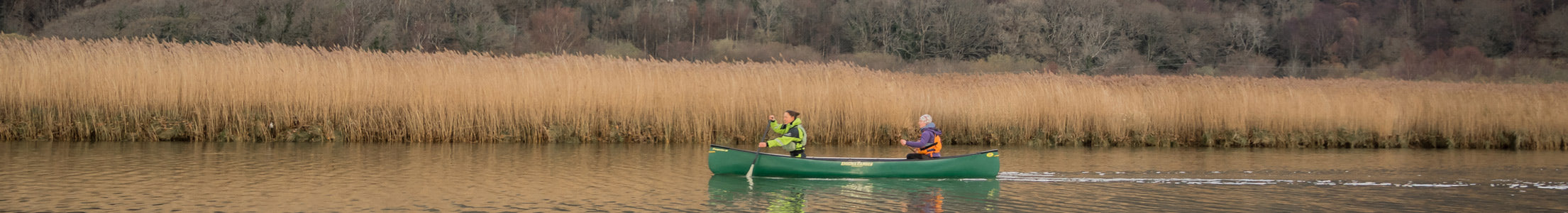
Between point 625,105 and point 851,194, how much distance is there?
21.5ft

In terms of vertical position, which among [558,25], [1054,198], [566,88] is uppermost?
[558,25]

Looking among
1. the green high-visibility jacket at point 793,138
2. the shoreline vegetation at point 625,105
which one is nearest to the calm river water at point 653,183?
the green high-visibility jacket at point 793,138

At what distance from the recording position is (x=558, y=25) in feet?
229

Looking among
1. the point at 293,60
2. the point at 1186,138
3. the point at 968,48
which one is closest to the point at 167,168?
the point at 293,60

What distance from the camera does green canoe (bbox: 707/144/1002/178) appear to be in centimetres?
977

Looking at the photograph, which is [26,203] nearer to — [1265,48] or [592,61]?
[592,61]

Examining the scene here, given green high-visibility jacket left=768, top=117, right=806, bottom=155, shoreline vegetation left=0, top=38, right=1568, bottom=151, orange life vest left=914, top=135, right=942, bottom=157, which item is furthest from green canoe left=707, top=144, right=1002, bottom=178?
shoreline vegetation left=0, top=38, right=1568, bottom=151

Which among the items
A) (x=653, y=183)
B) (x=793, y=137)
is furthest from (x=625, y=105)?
(x=653, y=183)

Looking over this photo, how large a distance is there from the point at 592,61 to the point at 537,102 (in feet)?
4.94

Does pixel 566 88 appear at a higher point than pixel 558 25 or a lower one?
lower

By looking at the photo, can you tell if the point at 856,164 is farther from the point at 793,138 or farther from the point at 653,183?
the point at 653,183

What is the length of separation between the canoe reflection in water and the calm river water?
2 cm

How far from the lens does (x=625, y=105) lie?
581 inches

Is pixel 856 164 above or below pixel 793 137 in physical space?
below
